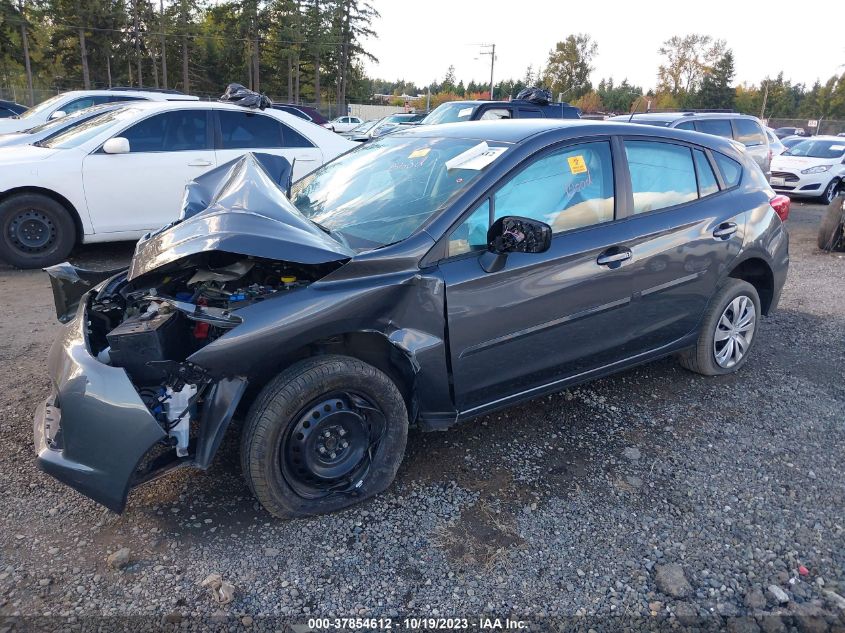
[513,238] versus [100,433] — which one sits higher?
[513,238]

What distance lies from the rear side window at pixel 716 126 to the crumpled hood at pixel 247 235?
1086 cm

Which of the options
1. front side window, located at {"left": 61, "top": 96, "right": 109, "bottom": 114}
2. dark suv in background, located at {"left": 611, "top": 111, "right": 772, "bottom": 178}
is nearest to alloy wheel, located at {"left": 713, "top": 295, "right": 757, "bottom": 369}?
dark suv in background, located at {"left": 611, "top": 111, "right": 772, "bottom": 178}

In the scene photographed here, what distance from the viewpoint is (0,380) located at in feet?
13.0

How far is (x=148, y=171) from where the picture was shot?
22.1 ft

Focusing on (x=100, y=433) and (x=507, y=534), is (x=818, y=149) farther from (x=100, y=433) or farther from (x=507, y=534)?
(x=100, y=433)

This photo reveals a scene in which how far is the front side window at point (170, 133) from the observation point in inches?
267

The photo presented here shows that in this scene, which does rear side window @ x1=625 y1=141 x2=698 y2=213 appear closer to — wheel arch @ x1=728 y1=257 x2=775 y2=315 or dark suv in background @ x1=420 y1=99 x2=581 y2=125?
wheel arch @ x1=728 y1=257 x2=775 y2=315

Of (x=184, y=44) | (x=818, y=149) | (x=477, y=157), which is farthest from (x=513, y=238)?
(x=184, y=44)

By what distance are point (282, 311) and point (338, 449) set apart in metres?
0.69

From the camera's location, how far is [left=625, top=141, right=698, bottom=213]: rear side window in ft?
12.1

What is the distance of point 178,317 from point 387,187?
140 cm

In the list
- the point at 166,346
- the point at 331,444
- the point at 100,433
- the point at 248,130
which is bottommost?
the point at 331,444

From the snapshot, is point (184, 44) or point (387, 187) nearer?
point (387, 187)

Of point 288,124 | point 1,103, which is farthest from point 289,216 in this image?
point 1,103
